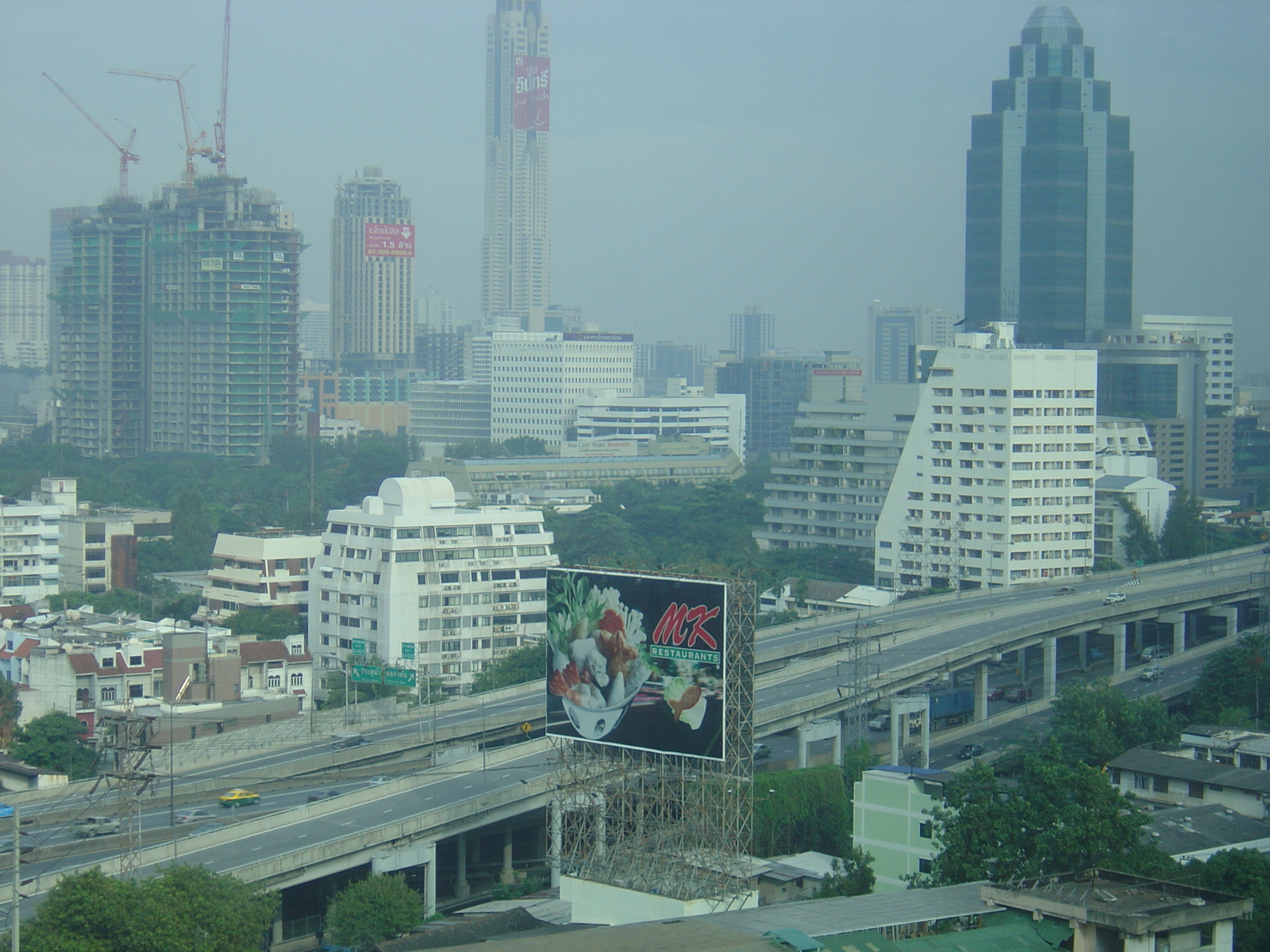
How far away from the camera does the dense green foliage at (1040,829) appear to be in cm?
1838

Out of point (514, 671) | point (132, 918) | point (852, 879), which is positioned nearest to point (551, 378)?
point (514, 671)

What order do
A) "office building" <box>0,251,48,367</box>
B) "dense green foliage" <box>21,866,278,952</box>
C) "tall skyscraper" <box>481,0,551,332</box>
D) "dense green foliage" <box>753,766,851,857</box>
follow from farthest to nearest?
"tall skyscraper" <box>481,0,551,332</box>, "office building" <box>0,251,48,367</box>, "dense green foliage" <box>753,766,851,857</box>, "dense green foliage" <box>21,866,278,952</box>

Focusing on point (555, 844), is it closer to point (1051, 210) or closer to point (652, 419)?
point (652, 419)

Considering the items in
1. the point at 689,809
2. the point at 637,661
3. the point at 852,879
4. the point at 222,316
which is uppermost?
the point at 222,316

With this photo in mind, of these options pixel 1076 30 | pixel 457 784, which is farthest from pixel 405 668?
pixel 1076 30

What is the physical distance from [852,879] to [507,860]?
22.6 ft

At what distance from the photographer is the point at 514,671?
124 ft

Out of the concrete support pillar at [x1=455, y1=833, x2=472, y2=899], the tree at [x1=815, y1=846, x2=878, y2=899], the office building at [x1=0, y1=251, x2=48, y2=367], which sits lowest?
the concrete support pillar at [x1=455, y1=833, x2=472, y2=899]

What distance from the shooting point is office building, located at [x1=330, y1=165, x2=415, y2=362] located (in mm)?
144625

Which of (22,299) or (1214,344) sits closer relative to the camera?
(1214,344)

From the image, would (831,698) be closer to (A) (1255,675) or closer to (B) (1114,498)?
(A) (1255,675)

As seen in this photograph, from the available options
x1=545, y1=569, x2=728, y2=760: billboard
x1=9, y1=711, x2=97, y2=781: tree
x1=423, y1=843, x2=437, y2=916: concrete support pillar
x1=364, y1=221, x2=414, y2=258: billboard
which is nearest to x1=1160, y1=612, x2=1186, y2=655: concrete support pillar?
x1=545, y1=569, x2=728, y2=760: billboard

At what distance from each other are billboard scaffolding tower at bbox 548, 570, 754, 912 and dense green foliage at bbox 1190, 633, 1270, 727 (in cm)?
1493

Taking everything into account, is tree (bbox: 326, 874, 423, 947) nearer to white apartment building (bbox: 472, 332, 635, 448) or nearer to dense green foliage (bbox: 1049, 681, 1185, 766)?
dense green foliage (bbox: 1049, 681, 1185, 766)
